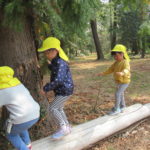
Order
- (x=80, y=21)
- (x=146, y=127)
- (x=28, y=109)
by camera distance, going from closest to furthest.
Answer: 1. (x=28, y=109)
2. (x=80, y=21)
3. (x=146, y=127)

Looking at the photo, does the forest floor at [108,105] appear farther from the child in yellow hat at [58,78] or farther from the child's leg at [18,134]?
the child's leg at [18,134]

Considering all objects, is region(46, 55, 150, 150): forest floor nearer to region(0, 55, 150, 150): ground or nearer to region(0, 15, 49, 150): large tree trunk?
region(0, 55, 150, 150): ground

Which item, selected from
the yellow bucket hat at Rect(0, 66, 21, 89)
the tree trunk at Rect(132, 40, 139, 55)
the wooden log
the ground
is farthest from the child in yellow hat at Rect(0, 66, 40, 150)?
the tree trunk at Rect(132, 40, 139, 55)

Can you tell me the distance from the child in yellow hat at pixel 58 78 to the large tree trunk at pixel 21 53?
582 mm

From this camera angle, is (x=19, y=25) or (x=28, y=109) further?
(x=19, y=25)

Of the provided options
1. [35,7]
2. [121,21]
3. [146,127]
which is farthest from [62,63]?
[121,21]

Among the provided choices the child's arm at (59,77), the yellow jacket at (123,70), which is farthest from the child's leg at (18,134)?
the yellow jacket at (123,70)

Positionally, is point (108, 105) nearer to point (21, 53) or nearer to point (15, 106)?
point (21, 53)

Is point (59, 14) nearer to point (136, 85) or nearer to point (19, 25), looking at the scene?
point (19, 25)

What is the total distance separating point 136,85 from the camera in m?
8.15

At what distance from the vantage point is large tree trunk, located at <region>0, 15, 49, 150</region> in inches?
139

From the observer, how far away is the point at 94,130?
3650mm

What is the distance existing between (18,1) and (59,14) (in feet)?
2.30

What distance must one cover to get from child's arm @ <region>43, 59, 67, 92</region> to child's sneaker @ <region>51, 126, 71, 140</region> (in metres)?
0.70
